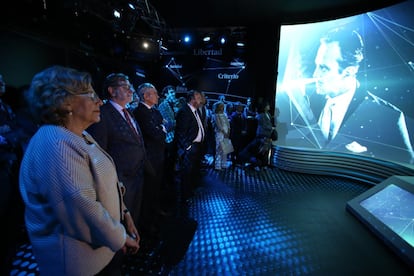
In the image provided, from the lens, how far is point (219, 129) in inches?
186

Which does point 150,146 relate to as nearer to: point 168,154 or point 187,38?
point 168,154

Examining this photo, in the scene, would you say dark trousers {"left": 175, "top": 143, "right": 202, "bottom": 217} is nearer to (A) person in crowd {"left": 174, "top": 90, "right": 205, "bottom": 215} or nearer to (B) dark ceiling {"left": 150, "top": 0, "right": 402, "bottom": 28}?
(A) person in crowd {"left": 174, "top": 90, "right": 205, "bottom": 215}

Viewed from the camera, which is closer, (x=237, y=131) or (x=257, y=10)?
(x=257, y=10)

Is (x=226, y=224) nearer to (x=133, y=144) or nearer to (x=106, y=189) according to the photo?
(x=133, y=144)

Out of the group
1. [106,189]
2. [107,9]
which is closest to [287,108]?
[107,9]

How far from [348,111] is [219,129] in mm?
3409

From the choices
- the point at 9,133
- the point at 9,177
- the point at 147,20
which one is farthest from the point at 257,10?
the point at 9,177

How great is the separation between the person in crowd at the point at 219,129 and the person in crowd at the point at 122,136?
9.76ft

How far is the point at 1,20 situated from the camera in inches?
114

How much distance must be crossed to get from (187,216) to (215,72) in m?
5.45

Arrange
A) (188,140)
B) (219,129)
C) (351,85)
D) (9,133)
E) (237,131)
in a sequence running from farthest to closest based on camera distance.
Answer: (237,131) < (351,85) < (219,129) < (188,140) < (9,133)

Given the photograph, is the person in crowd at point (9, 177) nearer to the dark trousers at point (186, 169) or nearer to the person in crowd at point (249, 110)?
the dark trousers at point (186, 169)

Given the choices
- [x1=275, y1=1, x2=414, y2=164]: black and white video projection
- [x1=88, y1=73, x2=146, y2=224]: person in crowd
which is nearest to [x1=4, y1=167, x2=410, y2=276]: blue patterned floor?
[x1=88, y1=73, x2=146, y2=224]: person in crowd

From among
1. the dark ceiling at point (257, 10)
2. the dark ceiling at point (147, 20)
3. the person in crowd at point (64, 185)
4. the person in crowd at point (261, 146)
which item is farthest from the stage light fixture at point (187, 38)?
the person in crowd at point (64, 185)
